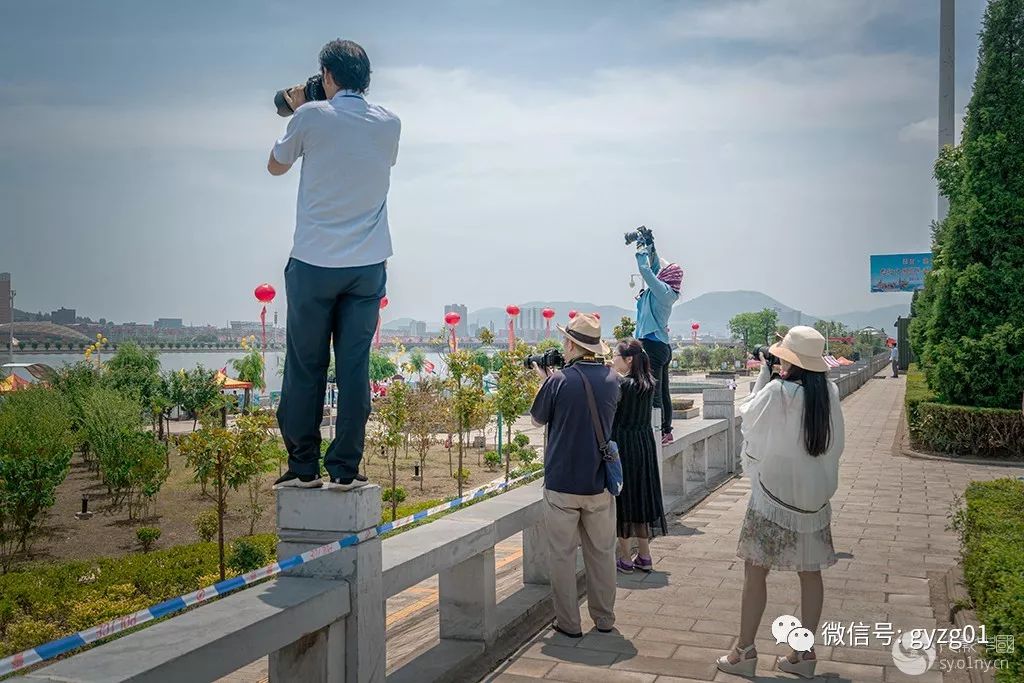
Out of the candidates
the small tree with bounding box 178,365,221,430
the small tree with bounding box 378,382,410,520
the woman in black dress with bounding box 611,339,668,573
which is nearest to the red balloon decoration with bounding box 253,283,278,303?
the small tree with bounding box 178,365,221,430

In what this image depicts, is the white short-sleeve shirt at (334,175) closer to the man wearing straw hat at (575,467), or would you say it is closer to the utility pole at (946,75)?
the man wearing straw hat at (575,467)

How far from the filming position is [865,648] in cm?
474

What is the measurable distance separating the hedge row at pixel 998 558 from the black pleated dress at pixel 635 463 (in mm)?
1952

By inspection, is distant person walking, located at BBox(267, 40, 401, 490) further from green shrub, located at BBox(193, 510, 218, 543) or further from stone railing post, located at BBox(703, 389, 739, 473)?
green shrub, located at BBox(193, 510, 218, 543)

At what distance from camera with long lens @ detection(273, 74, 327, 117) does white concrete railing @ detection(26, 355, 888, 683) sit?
4.89 feet

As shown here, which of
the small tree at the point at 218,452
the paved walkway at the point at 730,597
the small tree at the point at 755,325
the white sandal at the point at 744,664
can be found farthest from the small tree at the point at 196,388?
the small tree at the point at 755,325

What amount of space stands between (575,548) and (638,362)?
1501 millimetres

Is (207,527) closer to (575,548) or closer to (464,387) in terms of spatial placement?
(464,387)

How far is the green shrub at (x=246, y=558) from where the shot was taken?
9898mm

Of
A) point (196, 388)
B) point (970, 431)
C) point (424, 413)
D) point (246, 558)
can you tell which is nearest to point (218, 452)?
point (246, 558)

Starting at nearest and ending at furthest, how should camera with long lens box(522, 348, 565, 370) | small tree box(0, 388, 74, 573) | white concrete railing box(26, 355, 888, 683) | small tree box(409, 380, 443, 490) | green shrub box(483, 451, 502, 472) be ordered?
1. white concrete railing box(26, 355, 888, 683)
2. camera with long lens box(522, 348, 565, 370)
3. small tree box(0, 388, 74, 573)
4. small tree box(409, 380, 443, 490)
5. green shrub box(483, 451, 502, 472)

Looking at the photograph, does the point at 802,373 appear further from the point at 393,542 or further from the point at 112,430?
the point at 112,430

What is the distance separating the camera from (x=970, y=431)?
1389 centimetres

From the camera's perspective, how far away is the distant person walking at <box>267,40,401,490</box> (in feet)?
11.0
